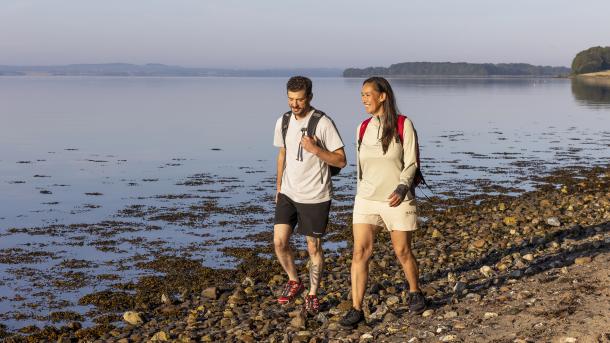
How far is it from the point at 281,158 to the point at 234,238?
7.15 metres

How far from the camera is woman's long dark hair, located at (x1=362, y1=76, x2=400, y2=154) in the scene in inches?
288

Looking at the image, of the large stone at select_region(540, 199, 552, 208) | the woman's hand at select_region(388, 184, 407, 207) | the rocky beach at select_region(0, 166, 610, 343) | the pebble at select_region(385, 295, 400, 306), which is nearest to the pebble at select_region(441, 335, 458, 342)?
the rocky beach at select_region(0, 166, 610, 343)

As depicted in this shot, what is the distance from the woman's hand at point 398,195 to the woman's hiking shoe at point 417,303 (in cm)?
135

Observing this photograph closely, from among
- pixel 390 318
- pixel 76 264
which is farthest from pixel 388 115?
pixel 76 264

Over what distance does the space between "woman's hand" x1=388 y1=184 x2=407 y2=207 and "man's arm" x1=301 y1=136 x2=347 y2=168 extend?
76 centimetres

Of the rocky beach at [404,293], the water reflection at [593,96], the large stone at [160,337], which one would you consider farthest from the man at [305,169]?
the water reflection at [593,96]

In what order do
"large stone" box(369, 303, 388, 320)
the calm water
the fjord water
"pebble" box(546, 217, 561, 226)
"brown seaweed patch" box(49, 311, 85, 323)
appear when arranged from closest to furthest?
"large stone" box(369, 303, 388, 320), "brown seaweed patch" box(49, 311, 85, 323), "pebble" box(546, 217, 561, 226), the calm water, the fjord water

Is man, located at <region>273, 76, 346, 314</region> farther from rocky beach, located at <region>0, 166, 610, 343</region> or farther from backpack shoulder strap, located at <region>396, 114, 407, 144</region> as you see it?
rocky beach, located at <region>0, 166, 610, 343</region>

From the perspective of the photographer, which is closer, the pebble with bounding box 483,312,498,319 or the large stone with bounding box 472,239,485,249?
the pebble with bounding box 483,312,498,319

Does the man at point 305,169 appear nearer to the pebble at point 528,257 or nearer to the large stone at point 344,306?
the large stone at point 344,306

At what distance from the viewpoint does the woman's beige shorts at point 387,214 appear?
293 inches

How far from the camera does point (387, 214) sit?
7477 millimetres

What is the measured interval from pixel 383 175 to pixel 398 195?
0.99 ft

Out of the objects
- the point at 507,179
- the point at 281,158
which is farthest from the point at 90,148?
the point at 281,158
